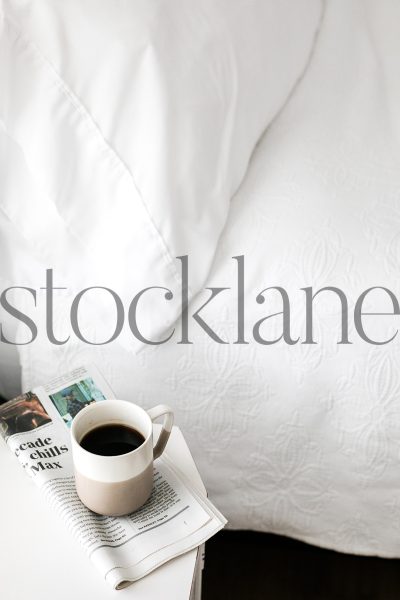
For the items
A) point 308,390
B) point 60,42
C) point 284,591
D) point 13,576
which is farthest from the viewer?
point 284,591

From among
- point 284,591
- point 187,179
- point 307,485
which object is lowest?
point 284,591

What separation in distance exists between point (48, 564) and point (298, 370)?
0.38 metres

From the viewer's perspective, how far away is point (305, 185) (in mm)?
974

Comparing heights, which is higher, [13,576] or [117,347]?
[117,347]

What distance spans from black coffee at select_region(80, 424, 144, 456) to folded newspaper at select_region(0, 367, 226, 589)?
6 cm

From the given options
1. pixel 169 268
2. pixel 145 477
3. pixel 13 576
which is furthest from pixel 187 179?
pixel 13 576

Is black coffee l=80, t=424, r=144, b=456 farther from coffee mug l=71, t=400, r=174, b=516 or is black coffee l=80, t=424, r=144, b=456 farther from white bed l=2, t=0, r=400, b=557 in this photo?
white bed l=2, t=0, r=400, b=557

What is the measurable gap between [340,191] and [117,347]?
356 mm

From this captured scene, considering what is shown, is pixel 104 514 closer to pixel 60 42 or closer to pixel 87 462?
pixel 87 462

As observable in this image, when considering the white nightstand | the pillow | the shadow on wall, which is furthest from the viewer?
the shadow on wall

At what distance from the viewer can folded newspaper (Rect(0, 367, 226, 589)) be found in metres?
0.67

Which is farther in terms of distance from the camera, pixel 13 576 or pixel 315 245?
pixel 315 245

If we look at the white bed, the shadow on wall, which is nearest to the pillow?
the white bed

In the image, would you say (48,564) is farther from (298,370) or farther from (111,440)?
(298,370)
